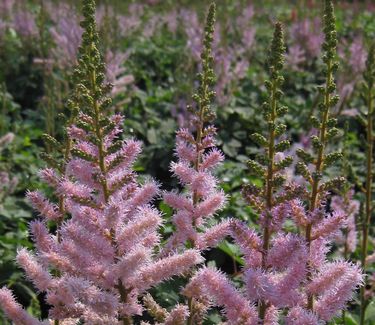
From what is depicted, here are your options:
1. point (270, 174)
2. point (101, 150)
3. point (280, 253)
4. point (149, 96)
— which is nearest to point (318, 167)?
point (270, 174)

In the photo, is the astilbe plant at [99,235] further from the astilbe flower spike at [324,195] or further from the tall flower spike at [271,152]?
the astilbe flower spike at [324,195]

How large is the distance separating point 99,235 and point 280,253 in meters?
0.46

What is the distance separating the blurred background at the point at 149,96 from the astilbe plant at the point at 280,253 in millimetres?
808

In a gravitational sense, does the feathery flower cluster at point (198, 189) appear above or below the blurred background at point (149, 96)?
above

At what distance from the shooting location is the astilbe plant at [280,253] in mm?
1647

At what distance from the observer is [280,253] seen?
1.65 metres

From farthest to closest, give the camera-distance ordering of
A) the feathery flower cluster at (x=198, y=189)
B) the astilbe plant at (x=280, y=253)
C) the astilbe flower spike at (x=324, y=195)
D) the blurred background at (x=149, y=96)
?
the blurred background at (x=149, y=96) < the feathery flower cluster at (x=198, y=189) < the astilbe flower spike at (x=324, y=195) < the astilbe plant at (x=280, y=253)

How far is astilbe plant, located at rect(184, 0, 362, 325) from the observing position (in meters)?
1.65

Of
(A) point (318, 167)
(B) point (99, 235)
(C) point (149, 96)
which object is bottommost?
(C) point (149, 96)

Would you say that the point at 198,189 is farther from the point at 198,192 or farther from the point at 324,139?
the point at 324,139

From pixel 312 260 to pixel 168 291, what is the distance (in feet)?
3.26

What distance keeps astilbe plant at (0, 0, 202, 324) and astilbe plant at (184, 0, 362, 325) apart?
0.45 feet

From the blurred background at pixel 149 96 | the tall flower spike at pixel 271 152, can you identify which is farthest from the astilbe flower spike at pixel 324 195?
the blurred background at pixel 149 96

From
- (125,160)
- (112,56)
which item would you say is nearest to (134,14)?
(112,56)
